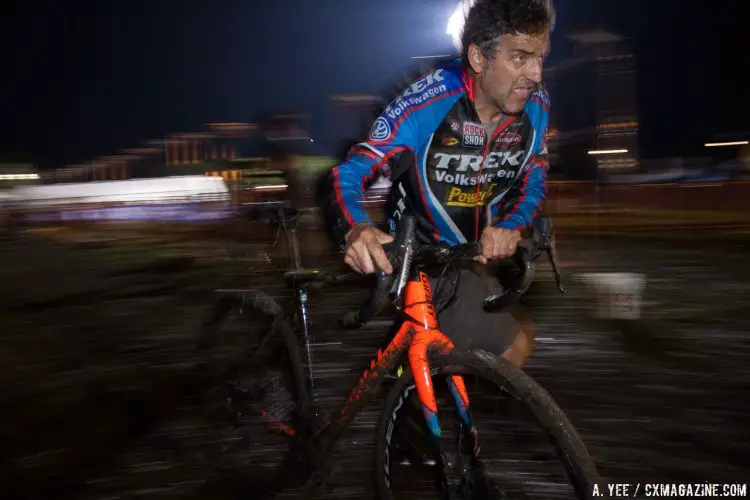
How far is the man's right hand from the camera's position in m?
2.20

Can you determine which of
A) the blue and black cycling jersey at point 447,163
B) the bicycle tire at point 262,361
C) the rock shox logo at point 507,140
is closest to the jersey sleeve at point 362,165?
the blue and black cycling jersey at point 447,163

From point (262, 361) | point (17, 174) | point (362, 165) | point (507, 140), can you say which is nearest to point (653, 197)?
point (262, 361)

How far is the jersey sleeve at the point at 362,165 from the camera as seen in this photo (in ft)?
7.89

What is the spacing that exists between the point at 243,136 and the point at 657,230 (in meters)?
13.9

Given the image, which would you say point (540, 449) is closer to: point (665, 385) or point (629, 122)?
point (665, 385)

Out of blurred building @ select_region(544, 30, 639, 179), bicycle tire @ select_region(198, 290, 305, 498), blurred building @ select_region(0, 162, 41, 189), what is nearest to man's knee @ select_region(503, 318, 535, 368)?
bicycle tire @ select_region(198, 290, 305, 498)

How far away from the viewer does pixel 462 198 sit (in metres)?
2.75

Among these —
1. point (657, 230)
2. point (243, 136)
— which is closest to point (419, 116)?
point (243, 136)

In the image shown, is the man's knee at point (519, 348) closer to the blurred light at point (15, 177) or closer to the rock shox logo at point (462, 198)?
the rock shox logo at point (462, 198)

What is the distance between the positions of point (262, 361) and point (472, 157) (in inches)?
79.6

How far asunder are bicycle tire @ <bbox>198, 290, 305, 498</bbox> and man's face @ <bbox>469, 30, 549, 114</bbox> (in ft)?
5.96

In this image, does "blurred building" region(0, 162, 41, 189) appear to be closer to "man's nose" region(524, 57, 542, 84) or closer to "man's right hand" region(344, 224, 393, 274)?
"man's right hand" region(344, 224, 393, 274)

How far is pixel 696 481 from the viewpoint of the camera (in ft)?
11.0

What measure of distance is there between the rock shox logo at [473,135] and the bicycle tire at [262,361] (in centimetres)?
161
